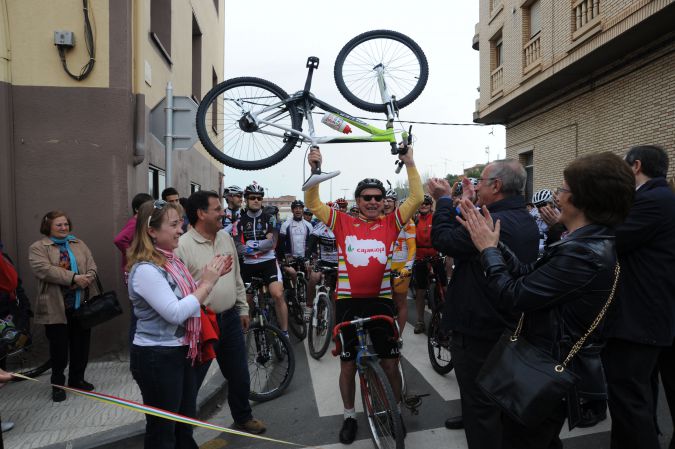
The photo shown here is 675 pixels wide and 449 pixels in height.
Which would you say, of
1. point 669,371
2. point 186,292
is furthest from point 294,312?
point 669,371

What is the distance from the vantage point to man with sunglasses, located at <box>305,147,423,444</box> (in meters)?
3.25

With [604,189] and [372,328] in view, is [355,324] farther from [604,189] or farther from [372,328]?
[604,189]

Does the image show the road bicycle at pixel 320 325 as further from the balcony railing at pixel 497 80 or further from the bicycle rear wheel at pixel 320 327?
the balcony railing at pixel 497 80

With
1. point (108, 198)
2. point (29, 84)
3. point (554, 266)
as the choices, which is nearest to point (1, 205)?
point (108, 198)

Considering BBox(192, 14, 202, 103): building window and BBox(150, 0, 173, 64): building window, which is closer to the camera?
BBox(150, 0, 173, 64): building window

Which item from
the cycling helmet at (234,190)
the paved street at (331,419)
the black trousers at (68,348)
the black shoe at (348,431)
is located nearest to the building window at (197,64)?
the cycling helmet at (234,190)

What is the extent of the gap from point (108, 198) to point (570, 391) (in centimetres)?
511

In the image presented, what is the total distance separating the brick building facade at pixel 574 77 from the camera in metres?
9.16

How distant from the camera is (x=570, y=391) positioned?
75.7 inches

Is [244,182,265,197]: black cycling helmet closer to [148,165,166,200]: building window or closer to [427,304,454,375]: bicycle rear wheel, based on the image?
[148,165,166,200]: building window

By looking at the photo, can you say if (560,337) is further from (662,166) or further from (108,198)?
(108,198)

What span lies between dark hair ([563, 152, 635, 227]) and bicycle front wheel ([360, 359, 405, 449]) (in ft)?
5.39

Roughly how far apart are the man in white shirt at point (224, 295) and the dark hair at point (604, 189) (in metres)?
2.26

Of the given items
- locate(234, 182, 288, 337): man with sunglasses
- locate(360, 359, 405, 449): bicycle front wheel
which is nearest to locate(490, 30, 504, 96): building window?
→ locate(234, 182, 288, 337): man with sunglasses
